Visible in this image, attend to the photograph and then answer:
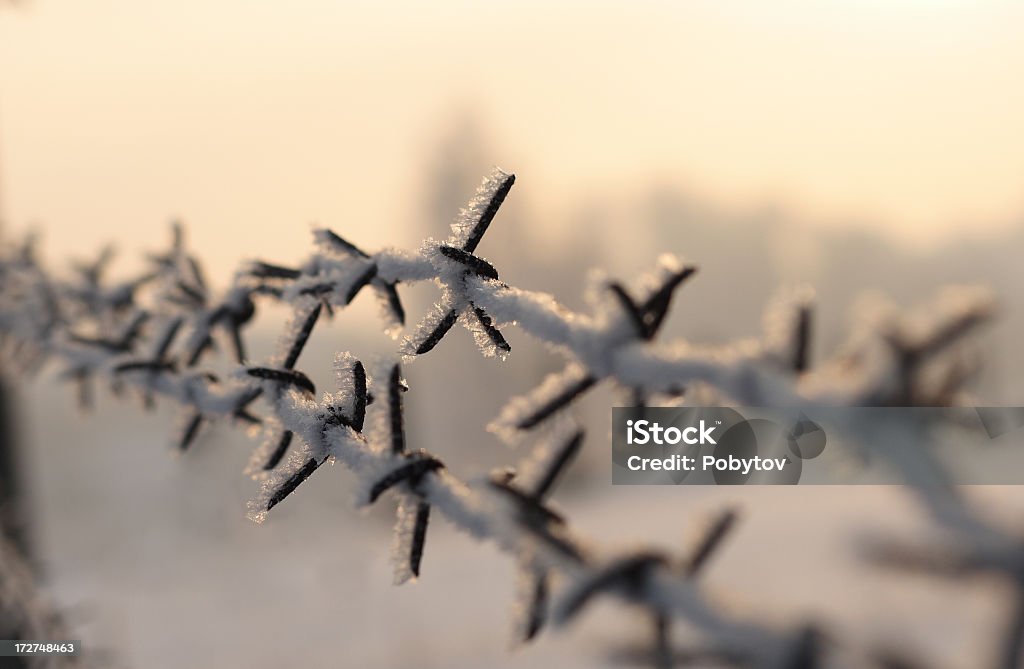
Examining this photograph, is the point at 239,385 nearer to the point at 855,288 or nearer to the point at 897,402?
the point at 897,402

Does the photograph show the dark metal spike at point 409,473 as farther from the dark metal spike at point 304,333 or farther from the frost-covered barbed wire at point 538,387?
the dark metal spike at point 304,333

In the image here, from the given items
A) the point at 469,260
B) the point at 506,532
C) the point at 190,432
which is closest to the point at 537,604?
the point at 506,532

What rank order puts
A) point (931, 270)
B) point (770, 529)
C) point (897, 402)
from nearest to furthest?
point (897, 402), point (770, 529), point (931, 270)

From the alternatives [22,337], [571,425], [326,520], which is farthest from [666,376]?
[326,520]

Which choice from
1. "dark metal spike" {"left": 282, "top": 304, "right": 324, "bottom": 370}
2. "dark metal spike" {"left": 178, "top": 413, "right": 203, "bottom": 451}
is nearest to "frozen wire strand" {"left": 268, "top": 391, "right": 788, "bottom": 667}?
"dark metal spike" {"left": 282, "top": 304, "right": 324, "bottom": 370}

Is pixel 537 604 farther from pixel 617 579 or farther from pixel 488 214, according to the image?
pixel 488 214

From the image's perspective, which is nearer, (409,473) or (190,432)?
(409,473)

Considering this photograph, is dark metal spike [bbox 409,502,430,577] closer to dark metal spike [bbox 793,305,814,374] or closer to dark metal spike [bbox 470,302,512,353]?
dark metal spike [bbox 470,302,512,353]

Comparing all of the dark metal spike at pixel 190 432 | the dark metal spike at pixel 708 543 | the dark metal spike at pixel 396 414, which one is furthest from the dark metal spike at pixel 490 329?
the dark metal spike at pixel 190 432
